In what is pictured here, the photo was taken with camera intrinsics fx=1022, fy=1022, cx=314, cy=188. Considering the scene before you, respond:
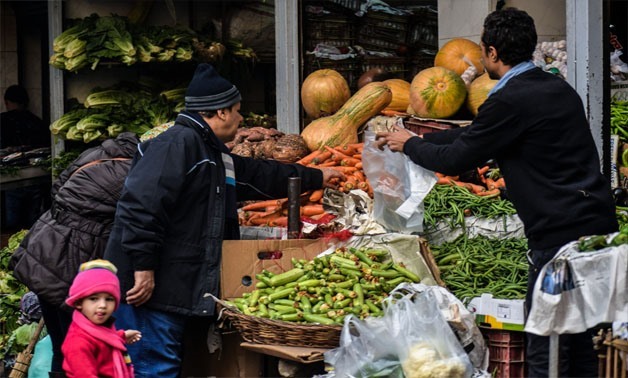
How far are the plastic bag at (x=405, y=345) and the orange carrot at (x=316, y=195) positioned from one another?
5.79 ft

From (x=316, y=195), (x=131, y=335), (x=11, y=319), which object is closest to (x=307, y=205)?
(x=316, y=195)

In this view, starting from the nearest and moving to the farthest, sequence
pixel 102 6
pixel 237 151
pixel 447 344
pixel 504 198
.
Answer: pixel 447 344 < pixel 504 198 < pixel 237 151 < pixel 102 6

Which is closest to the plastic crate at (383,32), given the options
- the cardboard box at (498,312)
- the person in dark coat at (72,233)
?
the person in dark coat at (72,233)

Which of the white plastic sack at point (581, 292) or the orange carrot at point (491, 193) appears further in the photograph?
the orange carrot at point (491, 193)

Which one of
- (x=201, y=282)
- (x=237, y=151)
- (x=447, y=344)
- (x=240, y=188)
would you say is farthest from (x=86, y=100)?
(x=447, y=344)

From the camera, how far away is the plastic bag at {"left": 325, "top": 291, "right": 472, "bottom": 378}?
5.36 m

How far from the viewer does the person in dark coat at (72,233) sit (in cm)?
613

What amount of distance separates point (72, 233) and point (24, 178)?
185 inches

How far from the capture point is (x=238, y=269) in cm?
630

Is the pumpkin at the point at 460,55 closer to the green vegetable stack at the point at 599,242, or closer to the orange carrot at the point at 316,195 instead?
the orange carrot at the point at 316,195

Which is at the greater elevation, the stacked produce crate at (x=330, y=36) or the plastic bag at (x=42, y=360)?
the stacked produce crate at (x=330, y=36)

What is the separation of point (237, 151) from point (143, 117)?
2.08 m

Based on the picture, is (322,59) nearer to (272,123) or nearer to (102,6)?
(272,123)

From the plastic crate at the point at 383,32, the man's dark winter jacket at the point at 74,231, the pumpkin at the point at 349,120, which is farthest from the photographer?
the plastic crate at the point at 383,32
